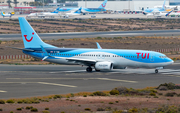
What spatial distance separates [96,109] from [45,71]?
30826mm

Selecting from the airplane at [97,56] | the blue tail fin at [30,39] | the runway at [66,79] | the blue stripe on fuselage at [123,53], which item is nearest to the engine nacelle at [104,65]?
the airplane at [97,56]

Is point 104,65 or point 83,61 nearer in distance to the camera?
point 104,65

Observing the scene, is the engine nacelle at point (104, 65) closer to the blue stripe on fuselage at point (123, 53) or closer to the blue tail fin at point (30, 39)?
the blue stripe on fuselage at point (123, 53)

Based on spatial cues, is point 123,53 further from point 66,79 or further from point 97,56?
point 66,79

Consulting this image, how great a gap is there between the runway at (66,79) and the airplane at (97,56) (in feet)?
4.91

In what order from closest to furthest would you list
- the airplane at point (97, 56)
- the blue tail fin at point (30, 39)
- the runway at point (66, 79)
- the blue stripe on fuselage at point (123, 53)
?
the runway at point (66, 79)
the blue stripe on fuselage at point (123, 53)
the airplane at point (97, 56)
the blue tail fin at point (30, 39)

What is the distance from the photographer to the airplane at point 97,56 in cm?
5191

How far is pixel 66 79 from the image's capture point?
46281 millimetres

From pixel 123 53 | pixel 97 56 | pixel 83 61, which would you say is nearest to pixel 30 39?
pixel 83 61

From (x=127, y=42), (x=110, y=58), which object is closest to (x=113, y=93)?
(x=110, y=58)

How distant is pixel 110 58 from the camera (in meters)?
53.4

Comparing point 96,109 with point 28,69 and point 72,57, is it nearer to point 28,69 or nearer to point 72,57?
point 72,57

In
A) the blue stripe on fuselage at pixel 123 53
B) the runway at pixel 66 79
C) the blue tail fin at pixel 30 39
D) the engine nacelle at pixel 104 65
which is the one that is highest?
the blue tail fin at pixel 30 39

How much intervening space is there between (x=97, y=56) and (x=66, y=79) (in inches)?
384
